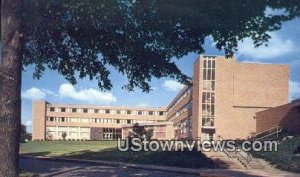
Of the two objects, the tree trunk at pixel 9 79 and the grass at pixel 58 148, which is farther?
the grass at pixel 58 148

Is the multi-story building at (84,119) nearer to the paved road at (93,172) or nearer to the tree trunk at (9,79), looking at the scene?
the paved road at (93,172)

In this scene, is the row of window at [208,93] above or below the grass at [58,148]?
above

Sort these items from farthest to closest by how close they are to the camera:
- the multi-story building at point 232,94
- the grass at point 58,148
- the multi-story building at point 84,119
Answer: the multi-story building at point 84,119 < the multi-story building at point 232,94 < the grass at point 58,148

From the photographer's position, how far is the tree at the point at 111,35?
8.34 meters

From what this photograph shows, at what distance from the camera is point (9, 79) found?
830 cm

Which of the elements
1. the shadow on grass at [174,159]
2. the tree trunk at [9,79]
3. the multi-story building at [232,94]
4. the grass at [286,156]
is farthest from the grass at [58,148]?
the tree trunk at [9,79]

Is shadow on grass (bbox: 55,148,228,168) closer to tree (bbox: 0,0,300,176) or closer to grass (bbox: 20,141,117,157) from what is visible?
grass (bbox: 20,141,117,157)

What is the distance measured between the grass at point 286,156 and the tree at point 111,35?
1405cm

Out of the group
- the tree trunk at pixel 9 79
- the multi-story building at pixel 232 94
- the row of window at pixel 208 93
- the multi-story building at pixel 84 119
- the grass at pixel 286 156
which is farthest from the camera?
the multi-story building at pixel 84 119

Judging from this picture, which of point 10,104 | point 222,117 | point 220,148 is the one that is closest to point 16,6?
point 10,104

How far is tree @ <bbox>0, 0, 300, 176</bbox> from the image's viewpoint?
27.3ft

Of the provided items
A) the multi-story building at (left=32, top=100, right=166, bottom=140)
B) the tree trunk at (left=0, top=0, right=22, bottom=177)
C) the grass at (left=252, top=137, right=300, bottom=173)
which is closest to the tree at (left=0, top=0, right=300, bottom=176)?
the tree trunk at (left=0, top=0, right=22, bottom=177)

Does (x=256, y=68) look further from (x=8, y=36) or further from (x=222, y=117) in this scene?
(x=8, y=36)

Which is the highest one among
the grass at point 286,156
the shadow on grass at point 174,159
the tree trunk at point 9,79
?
the tree trunk at point 9,79
